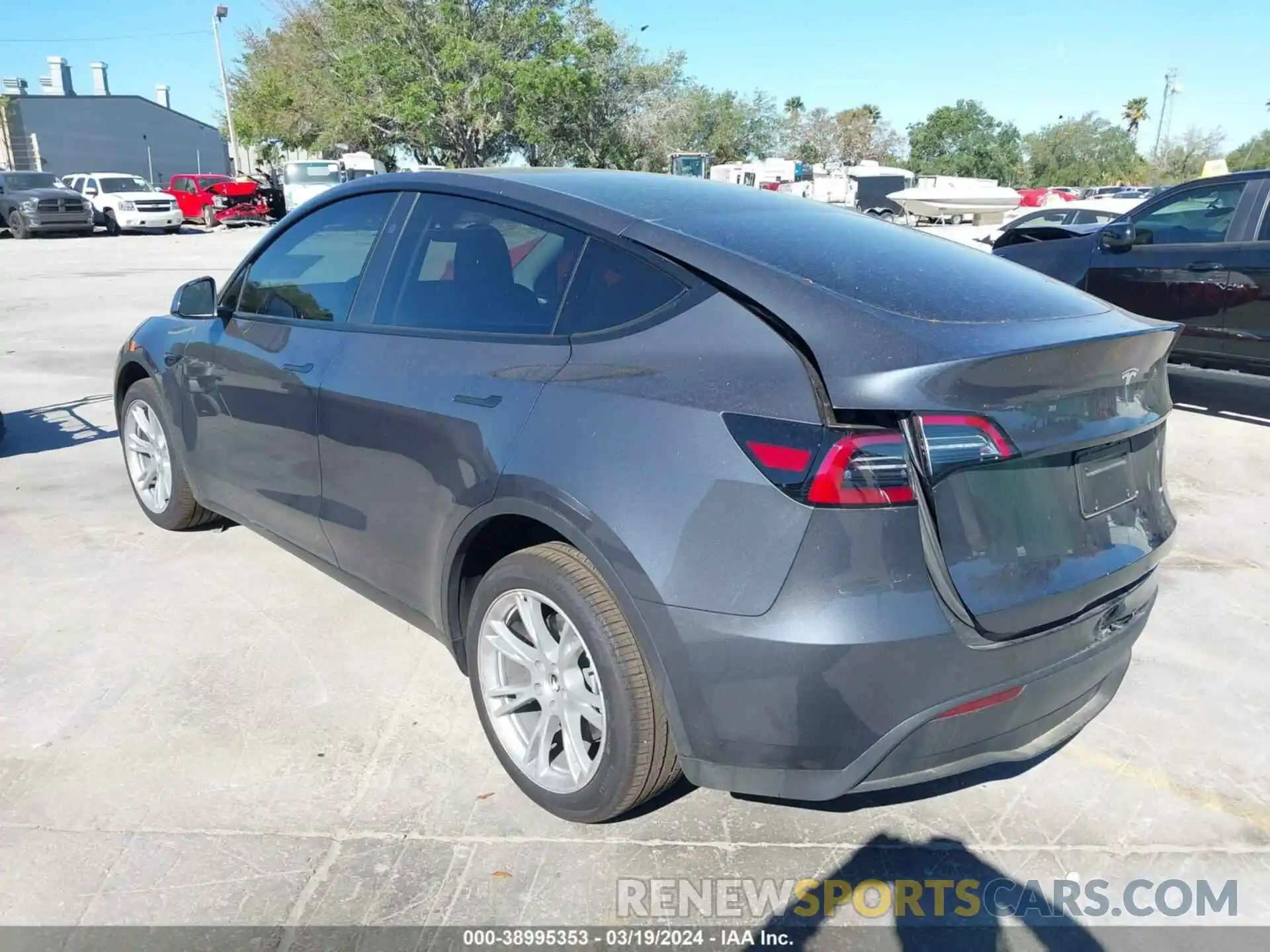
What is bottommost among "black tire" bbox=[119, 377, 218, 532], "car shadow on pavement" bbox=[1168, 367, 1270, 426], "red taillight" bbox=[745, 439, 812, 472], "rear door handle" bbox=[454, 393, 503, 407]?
"car shadow on pavement" bbox=[1168, 367, 1270, 426]

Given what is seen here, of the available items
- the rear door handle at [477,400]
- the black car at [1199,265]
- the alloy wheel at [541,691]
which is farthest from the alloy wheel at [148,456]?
the black car at [1199,265]

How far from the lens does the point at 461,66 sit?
124 ft

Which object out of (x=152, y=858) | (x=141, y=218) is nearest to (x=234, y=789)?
(x=152, y=858)

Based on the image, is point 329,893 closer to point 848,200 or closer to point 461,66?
point 461,66

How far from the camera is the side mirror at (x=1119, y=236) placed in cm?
759

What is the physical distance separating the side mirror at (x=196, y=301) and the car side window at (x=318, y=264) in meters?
0.21

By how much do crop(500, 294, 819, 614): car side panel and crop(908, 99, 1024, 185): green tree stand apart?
7920 cm

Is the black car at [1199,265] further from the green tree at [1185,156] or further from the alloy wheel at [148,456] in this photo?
the green tree at [1185,156]

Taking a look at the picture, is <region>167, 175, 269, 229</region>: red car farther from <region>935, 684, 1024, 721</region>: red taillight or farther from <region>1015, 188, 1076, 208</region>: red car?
<region>935, 684, 1024, 721</region>: red taillight

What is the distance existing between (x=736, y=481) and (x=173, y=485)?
11.0ft

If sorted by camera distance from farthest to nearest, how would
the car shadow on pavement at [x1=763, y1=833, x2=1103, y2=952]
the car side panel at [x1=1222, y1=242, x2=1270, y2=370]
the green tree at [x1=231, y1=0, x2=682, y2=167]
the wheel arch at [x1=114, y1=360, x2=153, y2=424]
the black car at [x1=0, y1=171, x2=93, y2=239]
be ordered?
1. the green tree at [x1=231, y1=0, x2=682, y2=167]
2. the black car at [x1=0, y1=171, x2=93, y2=239]
3. the car side panel at [x1=1222, y1=242, x2=1270, y2=370]
4. the wheel arch at [x1=114, y1=360, x2=153, y2=424]
5. the car shadow on pavement at [x1=763, y1=833, x2=1103, y2=952]

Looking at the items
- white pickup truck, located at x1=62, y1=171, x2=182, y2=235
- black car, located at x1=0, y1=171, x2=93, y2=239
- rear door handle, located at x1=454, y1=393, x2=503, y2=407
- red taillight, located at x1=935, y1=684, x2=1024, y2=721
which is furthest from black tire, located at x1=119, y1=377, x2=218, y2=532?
white pickup truck, located at x1=62, y1=171, x2=182, y2=235

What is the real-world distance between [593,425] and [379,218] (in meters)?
1.46

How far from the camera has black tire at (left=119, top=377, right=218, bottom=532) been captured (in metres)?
4.34
